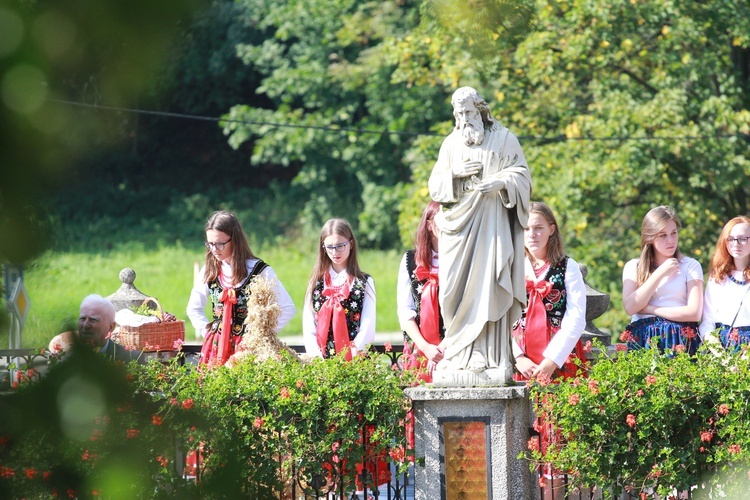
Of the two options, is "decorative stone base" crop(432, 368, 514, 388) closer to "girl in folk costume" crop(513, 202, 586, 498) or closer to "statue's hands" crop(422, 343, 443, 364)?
"girl in folk costume" crop(513, 202, 586, 498)

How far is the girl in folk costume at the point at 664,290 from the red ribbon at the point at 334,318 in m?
1.87

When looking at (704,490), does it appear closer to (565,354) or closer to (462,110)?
(565,354)

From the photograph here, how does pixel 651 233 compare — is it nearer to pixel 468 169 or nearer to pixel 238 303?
pixel 468 169

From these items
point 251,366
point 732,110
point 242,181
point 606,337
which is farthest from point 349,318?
point 242,181

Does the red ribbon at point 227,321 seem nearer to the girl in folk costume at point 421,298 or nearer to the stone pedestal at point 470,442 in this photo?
the girl in folk costume at point 421,298

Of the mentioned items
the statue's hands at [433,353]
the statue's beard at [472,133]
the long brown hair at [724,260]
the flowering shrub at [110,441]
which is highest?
the statue's beard at [472,133]

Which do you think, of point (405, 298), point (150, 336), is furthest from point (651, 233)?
point (150, 336)

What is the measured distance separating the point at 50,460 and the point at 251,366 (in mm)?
4336

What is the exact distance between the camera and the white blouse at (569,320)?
6055mm

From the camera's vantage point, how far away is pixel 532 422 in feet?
18.9

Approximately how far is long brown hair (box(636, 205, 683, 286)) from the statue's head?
1738 mm

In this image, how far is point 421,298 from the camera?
6.62m

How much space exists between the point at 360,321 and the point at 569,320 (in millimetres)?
Result: 1512

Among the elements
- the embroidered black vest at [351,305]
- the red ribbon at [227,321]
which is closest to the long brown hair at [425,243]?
the embroidered black vest at [351,305]
